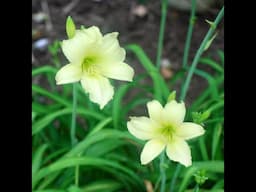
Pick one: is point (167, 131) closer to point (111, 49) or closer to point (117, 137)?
point (111, 49)

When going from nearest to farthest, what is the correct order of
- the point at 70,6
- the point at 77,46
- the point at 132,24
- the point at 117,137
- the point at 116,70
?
the point at 77,46 < the point at 116,70 < the point at 117,137 < the point at 132,24 < the point at 70,6

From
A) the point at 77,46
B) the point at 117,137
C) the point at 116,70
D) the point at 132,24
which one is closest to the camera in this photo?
the point at 77,46

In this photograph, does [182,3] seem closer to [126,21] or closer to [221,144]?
[126,21]

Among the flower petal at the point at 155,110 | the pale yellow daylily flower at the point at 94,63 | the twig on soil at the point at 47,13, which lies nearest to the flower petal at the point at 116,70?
the pale yellow daylily flower at the point at 94,63

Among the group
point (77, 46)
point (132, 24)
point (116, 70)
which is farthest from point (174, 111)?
point (132, 24)

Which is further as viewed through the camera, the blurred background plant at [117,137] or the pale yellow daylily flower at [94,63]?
the blurred background plant at [117,137]

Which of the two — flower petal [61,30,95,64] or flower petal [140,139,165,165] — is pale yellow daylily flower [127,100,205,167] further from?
flower petal [61,30,95,64]

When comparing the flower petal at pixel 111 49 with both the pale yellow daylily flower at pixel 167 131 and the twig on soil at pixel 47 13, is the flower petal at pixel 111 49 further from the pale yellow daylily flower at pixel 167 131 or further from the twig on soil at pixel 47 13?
the twig on soil at pixel 47 13
